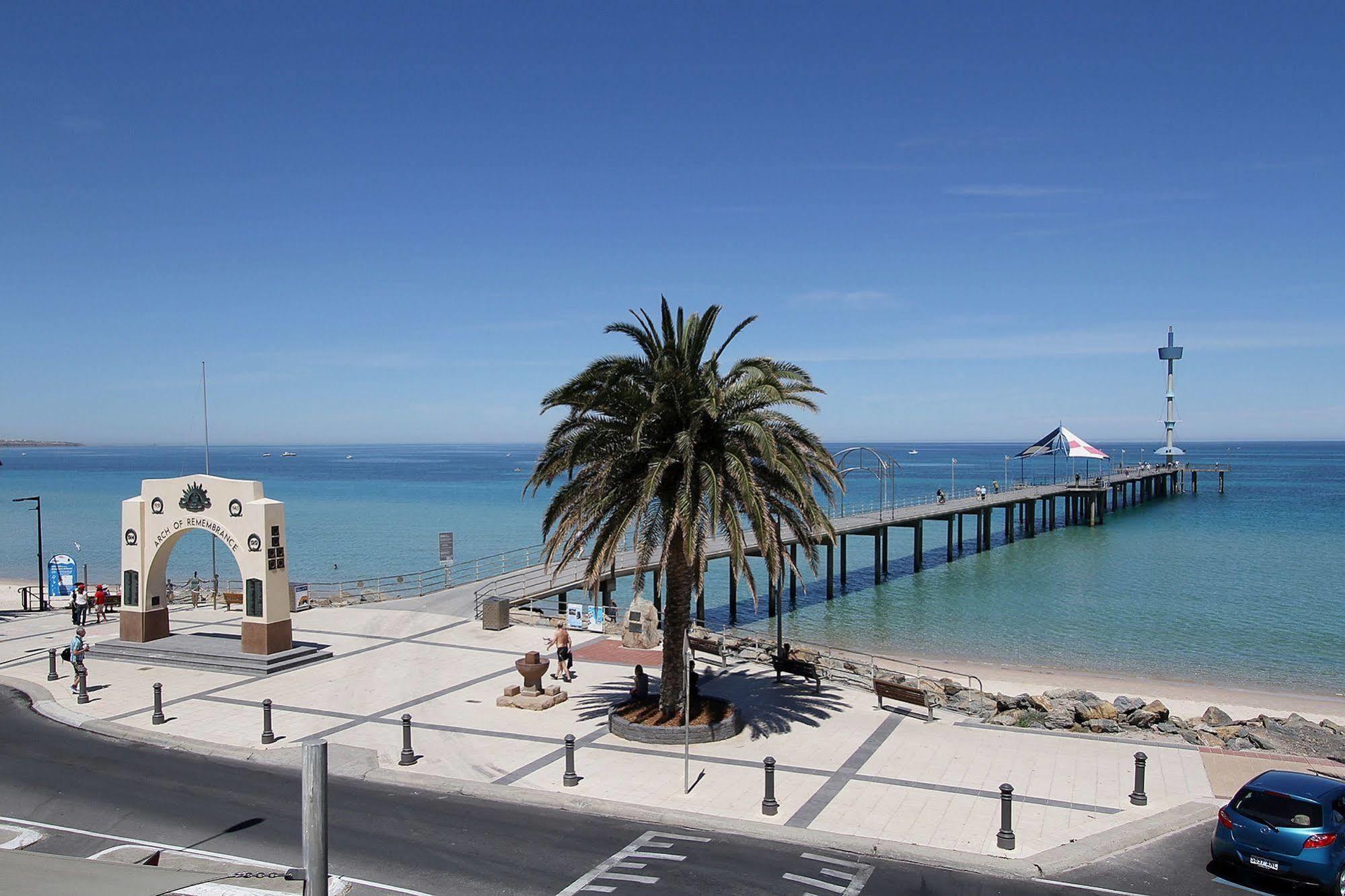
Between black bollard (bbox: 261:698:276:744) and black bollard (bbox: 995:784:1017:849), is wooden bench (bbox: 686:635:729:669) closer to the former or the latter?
black bollard (bbox: 261:698:276:744)

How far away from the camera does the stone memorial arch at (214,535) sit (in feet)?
71.8

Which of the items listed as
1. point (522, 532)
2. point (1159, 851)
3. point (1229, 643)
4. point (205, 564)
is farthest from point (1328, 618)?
point (205, 564)

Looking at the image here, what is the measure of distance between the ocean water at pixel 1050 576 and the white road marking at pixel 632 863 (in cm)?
2267

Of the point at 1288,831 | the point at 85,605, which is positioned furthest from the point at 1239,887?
the point at 85,605

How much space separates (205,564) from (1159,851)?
200 ft

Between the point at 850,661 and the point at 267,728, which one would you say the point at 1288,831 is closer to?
the point at 267,728

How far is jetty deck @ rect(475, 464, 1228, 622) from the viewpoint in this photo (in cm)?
3120

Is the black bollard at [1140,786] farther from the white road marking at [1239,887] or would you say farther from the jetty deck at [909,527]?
the jetty deck at [909,527]

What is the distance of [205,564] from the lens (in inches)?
2354

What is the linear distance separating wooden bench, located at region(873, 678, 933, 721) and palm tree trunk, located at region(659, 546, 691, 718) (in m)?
4.74

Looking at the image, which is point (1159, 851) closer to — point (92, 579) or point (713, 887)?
point (713, 887)

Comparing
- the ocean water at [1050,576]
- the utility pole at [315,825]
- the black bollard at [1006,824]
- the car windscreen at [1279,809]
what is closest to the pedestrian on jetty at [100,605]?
the ocean water at [1050,576]

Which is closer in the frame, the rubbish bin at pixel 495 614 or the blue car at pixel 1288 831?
the blue car at pixel 1288 831

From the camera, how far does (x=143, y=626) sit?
23703 mm
